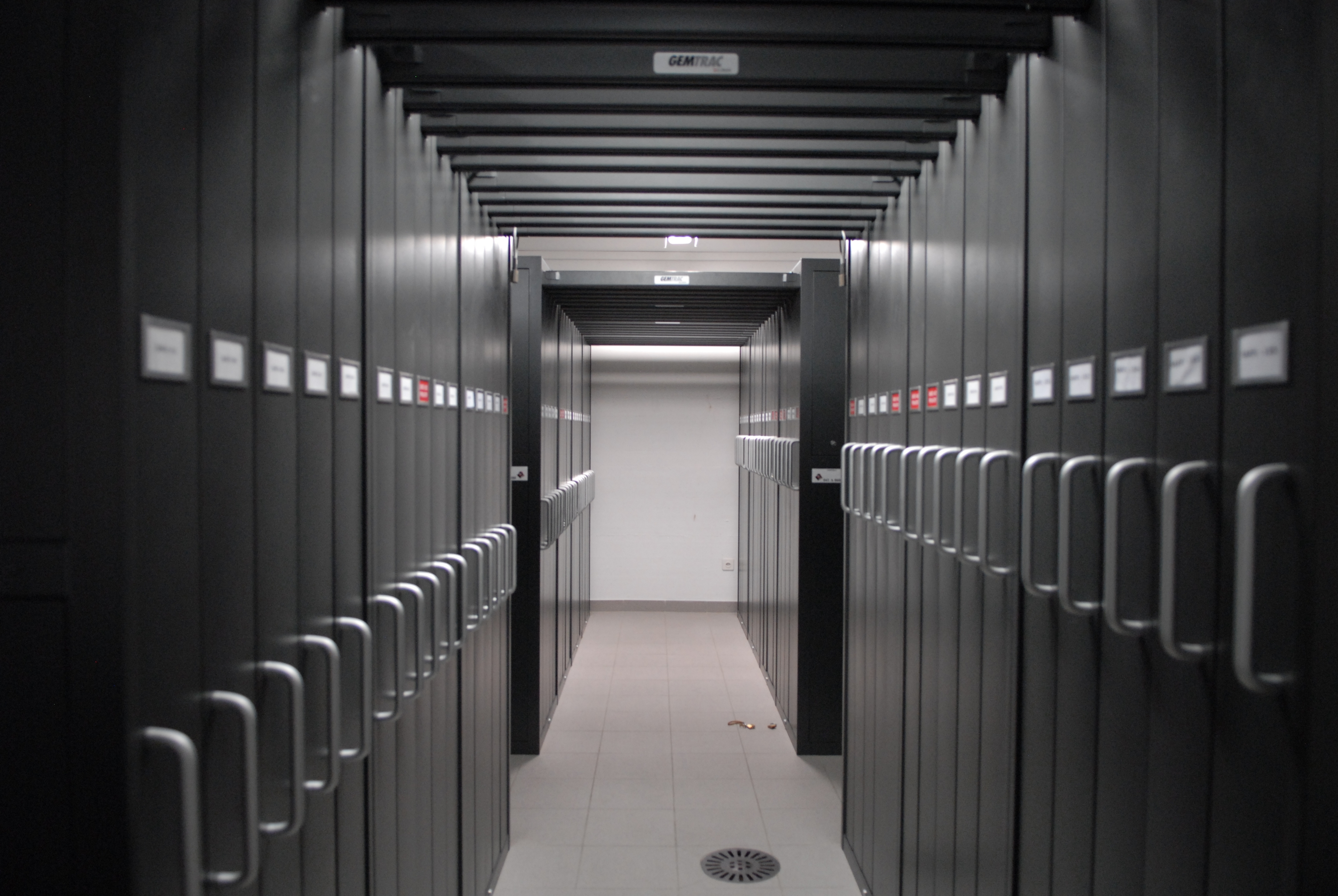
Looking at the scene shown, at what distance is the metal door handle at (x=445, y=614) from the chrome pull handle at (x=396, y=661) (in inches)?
9.1

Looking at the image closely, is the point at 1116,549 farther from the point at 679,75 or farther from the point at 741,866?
the point at 741,866

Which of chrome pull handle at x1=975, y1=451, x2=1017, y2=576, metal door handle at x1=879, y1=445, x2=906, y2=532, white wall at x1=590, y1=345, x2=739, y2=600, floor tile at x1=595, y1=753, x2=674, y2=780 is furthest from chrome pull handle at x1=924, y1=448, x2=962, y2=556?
white wall at x1=590, y1=345, x2=739, y2=600

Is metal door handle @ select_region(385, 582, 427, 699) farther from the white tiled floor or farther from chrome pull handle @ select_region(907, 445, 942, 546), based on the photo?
the white tiled floor

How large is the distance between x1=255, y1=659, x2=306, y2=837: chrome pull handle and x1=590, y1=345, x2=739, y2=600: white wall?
8.25 metres

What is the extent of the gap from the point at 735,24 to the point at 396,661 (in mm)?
1674

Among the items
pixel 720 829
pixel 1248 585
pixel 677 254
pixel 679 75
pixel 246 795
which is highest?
pixel 677 254

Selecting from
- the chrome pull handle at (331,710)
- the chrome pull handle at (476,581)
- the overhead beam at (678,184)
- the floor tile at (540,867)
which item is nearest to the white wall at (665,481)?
the floor tile at (540,867)

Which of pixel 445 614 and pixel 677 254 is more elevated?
pixel 677 254

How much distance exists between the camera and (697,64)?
2.35 metres

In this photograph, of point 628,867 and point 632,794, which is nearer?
point 628,867

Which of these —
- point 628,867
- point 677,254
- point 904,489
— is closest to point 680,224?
point 904,489

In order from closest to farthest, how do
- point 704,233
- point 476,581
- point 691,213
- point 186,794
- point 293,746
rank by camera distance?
point 186,794 → point 293,746 → point 476,581 → point 691,213 → point 704,233

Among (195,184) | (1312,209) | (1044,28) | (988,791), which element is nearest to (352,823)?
(195,184)

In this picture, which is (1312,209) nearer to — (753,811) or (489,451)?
(489,451)
